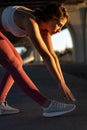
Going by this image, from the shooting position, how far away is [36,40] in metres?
5.92

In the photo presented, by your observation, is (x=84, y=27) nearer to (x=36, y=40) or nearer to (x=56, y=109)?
(x=56, y=109)

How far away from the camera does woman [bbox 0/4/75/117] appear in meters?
5.97

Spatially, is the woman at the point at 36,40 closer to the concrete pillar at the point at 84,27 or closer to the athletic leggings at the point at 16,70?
the athletic leggings at the point at 16,70

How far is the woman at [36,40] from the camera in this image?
5973 millimetres

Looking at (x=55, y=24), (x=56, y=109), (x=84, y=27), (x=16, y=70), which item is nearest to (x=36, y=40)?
(x=55, y=24)

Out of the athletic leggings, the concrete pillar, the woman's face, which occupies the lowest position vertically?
the concrete pillar

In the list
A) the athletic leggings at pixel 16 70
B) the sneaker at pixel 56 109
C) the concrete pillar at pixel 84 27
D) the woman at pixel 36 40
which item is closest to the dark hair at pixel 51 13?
the woman at pixel 36 40

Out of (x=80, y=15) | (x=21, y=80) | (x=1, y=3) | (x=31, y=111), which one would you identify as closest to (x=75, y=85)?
(x=31, y=111)

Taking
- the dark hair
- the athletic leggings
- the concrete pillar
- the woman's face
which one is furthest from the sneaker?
the concrete pillar

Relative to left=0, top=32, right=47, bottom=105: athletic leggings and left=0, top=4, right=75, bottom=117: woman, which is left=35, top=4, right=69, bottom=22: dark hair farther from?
left=0, top=32, right=47, bottom=105: athletic leggings

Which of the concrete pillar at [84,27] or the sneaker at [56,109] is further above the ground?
the sneaker at [56,109]

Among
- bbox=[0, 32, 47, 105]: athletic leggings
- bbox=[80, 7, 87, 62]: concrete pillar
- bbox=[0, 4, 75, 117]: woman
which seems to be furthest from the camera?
bbox=[80, 7, 87, 62]: concrete pillar

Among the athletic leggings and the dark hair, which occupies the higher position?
the dark hair

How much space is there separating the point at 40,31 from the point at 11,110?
3.75ft
